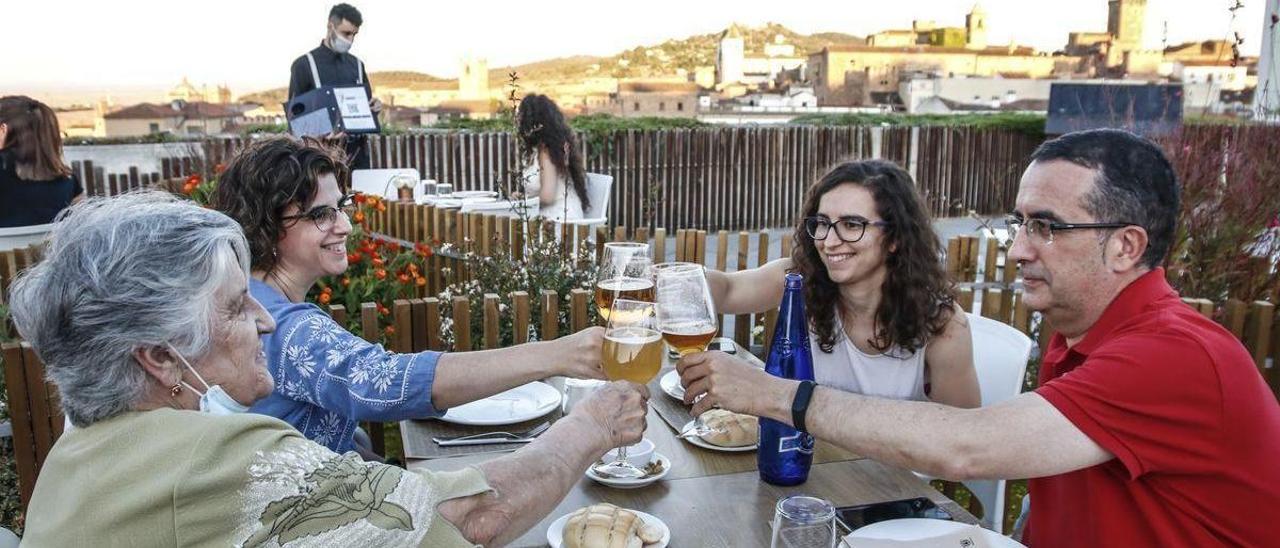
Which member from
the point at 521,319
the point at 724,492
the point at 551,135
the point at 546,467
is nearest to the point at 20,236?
the point at 551,135

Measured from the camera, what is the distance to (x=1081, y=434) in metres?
1.64

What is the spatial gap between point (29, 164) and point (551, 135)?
3555 millimetres

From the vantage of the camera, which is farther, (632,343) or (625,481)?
(625,481)

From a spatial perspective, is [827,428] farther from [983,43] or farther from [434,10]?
[983,43]

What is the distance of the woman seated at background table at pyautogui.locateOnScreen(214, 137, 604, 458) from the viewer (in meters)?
2.05

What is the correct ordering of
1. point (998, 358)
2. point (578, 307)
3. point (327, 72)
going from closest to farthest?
point (998, 358) → point (578, 307) → point (327, 72)

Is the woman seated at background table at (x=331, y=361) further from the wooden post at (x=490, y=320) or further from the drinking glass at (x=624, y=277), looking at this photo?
the wooden post at (x=490, y=320)

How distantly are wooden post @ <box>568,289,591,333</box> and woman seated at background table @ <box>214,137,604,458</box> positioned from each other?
1585 mm

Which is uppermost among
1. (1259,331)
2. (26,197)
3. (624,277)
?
(624,277)

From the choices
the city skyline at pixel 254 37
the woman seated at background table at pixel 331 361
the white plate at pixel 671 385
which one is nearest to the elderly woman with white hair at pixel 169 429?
the woman seated at background table at pixel 331 361

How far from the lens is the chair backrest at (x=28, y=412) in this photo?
3.14m

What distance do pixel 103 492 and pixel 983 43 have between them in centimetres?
7843

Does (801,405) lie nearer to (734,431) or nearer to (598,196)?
(734,431)

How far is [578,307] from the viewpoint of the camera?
3.91 m
